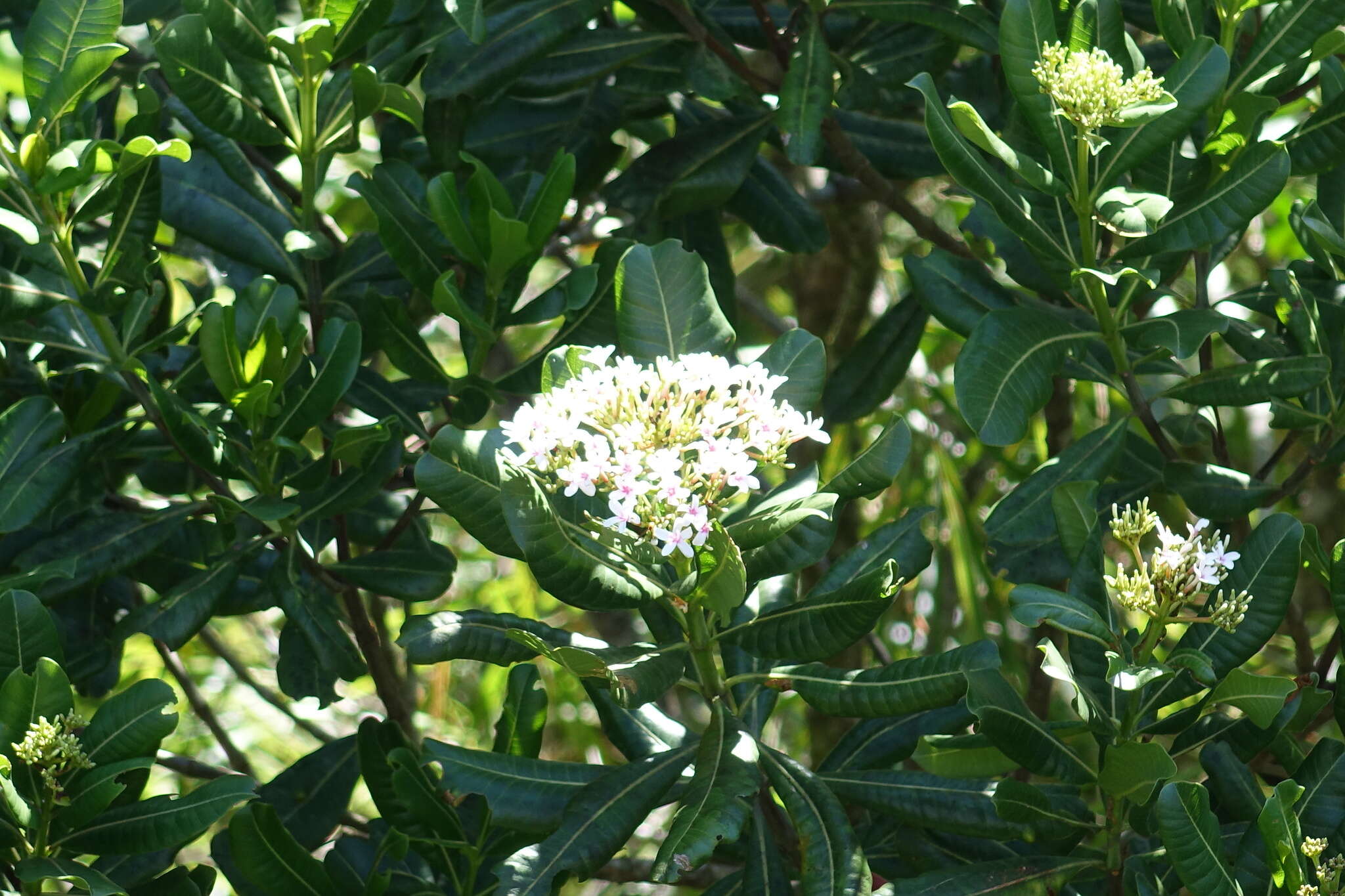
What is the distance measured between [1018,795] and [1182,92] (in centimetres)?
92

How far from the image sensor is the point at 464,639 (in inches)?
65.6

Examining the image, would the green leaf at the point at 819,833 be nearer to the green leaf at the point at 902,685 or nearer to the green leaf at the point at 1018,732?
the green leaf at the point at 902,685

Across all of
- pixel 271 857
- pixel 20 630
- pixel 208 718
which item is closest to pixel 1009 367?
pixel 271 857

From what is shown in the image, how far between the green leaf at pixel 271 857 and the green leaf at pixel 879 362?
1260 millimetres

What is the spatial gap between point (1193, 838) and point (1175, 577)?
0.29 m

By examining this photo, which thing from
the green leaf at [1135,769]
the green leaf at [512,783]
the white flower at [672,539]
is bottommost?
the green leaf at [1135,769]

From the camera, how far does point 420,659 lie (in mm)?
1634

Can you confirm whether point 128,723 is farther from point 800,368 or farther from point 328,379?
point 800,368

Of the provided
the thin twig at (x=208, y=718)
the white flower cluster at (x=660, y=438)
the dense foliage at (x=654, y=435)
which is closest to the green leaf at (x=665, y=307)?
the dense foliage at (x=654, y=435)

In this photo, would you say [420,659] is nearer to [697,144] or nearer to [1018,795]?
[1018,795]

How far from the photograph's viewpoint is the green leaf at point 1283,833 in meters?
1.47

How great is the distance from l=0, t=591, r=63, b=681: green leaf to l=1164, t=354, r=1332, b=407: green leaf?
5.18ft

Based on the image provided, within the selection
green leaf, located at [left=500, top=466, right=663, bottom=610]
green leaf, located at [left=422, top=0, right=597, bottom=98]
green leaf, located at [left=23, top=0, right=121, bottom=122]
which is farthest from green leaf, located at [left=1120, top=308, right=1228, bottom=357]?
green leaf, located at [left=23, top=0, right=121, bottom=122]

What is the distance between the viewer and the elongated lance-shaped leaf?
1.68 metres
